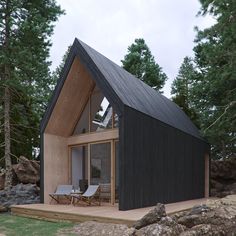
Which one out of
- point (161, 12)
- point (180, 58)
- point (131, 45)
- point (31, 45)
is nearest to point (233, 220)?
point (31, 45)

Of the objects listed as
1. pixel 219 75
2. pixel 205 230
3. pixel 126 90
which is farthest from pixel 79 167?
pixel 205 230

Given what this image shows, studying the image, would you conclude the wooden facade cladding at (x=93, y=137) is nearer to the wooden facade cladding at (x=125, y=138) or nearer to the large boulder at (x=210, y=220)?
the wooden facade cladding at (x=125, y=138)

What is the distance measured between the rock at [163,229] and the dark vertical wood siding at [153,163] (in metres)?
3.16

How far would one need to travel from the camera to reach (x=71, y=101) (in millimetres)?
11477

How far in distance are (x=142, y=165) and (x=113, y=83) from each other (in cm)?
233

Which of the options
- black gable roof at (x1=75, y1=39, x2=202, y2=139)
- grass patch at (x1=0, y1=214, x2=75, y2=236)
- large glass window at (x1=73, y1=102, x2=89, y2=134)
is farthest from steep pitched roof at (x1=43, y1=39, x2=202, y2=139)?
grass patch at (x1=0, y1=214, x2=75, y2=236)

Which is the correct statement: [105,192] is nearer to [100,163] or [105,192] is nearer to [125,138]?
[100,163]

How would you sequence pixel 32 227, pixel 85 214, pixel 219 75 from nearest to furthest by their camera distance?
1. pixel 32 227
2. pixel 85 214
3. pixel 219 75

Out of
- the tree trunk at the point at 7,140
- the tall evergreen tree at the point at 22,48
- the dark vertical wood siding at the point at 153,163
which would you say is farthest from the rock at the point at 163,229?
the tall evergreen tree at the point at 22,48

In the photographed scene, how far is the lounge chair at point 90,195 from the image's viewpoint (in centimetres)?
1013

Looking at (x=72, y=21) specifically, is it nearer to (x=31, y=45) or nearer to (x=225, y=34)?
(x=31, y=45)

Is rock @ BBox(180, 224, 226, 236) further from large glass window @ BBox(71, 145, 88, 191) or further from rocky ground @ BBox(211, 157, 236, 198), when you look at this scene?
rocky ground @ BBox(211, 157, 236, 198)

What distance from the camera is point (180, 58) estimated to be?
38.8 m

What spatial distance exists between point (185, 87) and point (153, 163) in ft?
63.3
